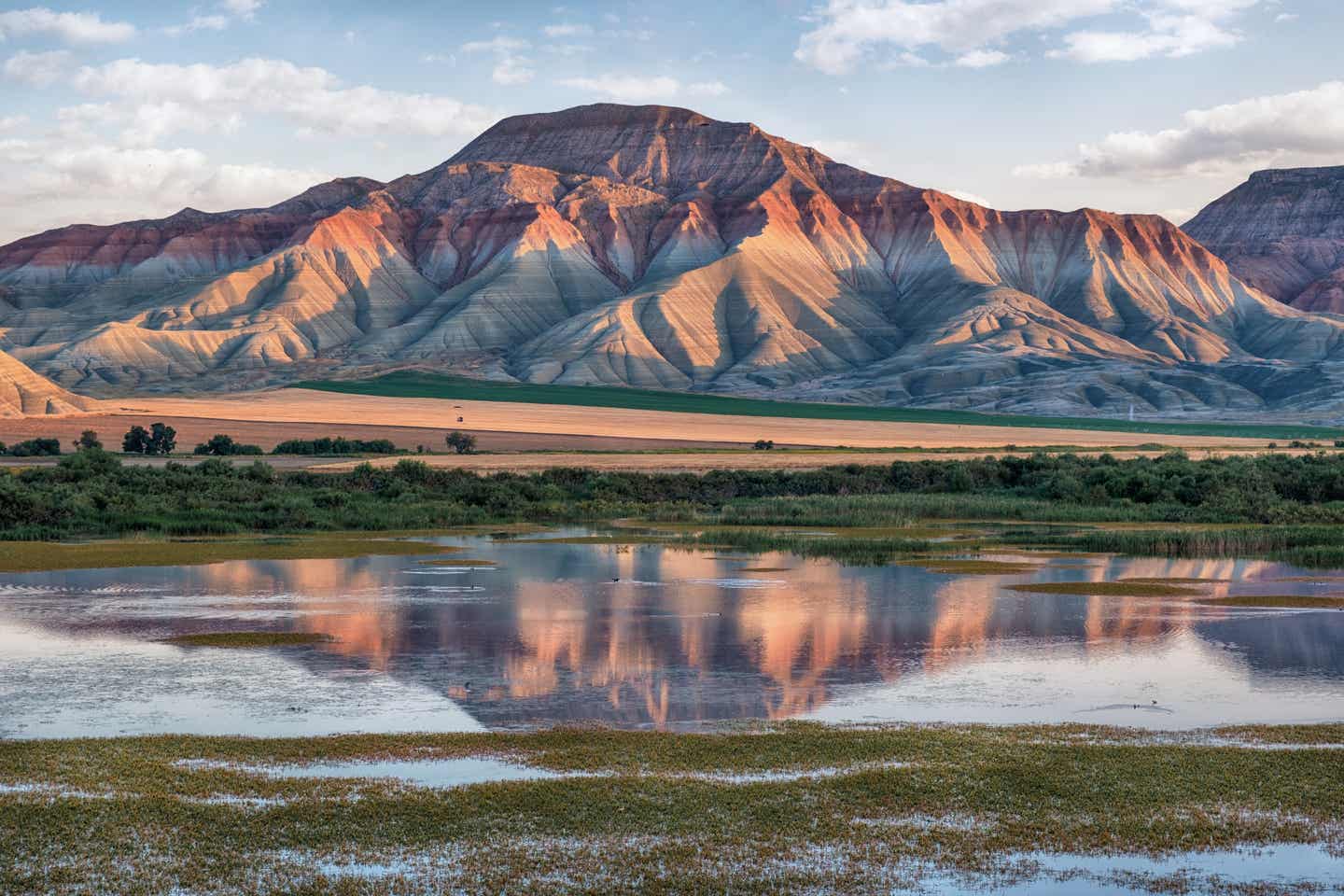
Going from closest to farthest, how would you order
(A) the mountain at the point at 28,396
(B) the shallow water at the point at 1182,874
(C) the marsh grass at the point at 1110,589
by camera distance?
1. (B) the shallow water at the point at 1182,874
2. (C) the marsh grass at the point at 1110,589
3. (A) the mountain at the point at 28,396

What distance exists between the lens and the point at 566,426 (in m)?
123

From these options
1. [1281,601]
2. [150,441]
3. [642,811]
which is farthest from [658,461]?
[642,811]

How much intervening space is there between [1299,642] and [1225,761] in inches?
435

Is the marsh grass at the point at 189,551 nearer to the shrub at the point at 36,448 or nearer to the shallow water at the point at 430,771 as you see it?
the shallow water at the point at 430,771

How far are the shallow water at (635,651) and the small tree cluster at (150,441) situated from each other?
5021 centimetres

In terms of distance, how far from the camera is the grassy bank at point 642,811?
44.9 ft

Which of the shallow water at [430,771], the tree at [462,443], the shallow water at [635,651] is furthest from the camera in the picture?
the tree at [462,443]

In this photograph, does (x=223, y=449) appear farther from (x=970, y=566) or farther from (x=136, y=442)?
(x=970, y=566)

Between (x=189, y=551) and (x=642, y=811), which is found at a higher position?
(x=642, y=811)

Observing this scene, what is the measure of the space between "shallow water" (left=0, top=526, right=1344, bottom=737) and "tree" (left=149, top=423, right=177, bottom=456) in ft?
167

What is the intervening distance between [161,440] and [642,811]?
259 feet

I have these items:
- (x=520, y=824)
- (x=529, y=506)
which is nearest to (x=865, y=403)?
(x=529, y=506)

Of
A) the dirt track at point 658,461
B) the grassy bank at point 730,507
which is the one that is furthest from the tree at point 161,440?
the grassy bank at point 730,507

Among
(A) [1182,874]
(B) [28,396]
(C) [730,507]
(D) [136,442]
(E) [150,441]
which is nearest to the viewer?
(A) [1182,874]
